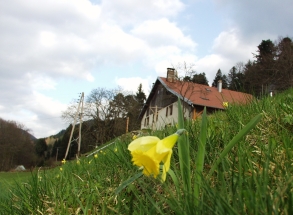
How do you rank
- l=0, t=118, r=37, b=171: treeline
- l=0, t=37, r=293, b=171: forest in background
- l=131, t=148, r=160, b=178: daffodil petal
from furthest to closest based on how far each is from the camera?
1. l=0, t=118, r=37, b=171: treeline
2. l=0, t=37, r=293, b=171: forest in background
3. l=131, t=148, r=160, b=178: daffodil petal

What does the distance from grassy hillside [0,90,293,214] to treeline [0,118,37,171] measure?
5375 centimetres


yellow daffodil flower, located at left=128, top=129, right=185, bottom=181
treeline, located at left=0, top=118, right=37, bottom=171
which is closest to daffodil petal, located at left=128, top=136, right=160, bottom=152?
yellow daffodil flower, located at left=128, top=129, right=185, bottom=181

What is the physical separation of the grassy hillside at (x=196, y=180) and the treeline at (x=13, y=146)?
2116 inches

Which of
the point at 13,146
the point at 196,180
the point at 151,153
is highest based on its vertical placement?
the point at 151,153

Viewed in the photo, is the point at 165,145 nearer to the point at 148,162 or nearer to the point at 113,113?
the point at 148,162

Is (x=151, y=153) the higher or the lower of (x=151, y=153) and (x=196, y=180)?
the higher

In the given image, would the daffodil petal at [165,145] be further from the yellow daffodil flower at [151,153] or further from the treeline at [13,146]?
the treeline at [13,146]

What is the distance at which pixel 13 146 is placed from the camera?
169 ft

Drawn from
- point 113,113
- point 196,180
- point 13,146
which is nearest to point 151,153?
point 196,180

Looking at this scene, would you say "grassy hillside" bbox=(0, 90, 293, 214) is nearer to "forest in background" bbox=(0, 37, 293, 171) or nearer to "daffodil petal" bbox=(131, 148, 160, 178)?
"daffodil petal" bbox=(131, 148, 160, 178)

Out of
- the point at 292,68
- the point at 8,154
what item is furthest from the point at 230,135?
the point at 8,154

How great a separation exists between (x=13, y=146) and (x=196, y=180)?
2226 inches

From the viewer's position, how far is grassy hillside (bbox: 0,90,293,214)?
877 millimetres

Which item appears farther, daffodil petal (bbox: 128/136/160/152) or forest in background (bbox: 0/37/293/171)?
forest in background (bbox: 0/37/293/171)
